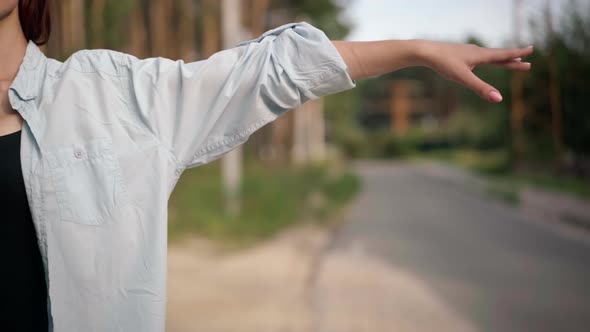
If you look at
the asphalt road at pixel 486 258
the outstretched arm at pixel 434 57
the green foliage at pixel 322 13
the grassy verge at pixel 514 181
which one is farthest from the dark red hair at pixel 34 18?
the green foliage at pixel 322 13

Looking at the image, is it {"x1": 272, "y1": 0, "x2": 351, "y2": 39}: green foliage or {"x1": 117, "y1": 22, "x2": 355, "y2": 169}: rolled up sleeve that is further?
{"x1": 272, "y1": 0, "x2": 351, "y2": 39}: green foliage

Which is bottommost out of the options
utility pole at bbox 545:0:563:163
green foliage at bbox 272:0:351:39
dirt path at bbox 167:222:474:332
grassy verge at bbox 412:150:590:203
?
grassy verge at bbox 412:150:590:203

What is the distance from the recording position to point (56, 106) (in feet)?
4.44

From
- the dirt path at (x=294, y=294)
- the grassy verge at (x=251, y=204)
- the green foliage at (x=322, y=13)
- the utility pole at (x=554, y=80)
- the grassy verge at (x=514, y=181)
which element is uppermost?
the green foliage at (x=322, y=13)

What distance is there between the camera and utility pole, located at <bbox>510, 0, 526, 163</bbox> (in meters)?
Answer: 15.1

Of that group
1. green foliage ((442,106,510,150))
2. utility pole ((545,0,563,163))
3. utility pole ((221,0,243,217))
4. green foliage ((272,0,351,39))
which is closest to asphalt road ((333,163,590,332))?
utility pole ((221,0,243,217))

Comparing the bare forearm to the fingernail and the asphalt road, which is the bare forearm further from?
the asphalt road

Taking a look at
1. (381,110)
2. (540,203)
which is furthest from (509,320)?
(381,110)

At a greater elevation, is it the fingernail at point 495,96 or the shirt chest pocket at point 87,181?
the fingernail at point 495,96

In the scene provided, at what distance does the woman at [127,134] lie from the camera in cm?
133

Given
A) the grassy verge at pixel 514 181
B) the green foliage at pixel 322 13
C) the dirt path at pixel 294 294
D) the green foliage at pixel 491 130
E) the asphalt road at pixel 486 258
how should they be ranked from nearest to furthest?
the dirt path at pixel 294 294, the asphalt road at pixel 486 258, the grassy verge at pixel 514 181, the green foliage at pixel 491 130, the green foliage at pixel 322 13

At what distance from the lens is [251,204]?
10.5 meters

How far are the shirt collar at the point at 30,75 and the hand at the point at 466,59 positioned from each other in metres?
0.86

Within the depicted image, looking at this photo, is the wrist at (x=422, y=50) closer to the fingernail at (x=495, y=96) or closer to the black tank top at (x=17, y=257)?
the fingernail at (x=495, y=96)
